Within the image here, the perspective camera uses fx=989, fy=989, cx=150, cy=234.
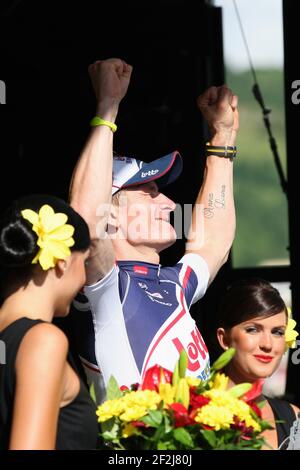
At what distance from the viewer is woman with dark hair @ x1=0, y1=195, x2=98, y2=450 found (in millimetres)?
2199

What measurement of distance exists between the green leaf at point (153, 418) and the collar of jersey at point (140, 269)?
33.1 inches

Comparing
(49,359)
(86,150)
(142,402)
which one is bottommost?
(142,402)

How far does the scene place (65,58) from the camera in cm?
492

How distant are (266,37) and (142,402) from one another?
3.38 meters

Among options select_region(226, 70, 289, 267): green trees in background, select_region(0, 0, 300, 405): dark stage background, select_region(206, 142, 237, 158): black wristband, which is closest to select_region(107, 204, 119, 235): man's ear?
select_region(206, 142, 237, 158): black wristband

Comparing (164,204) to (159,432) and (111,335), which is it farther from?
(159,432)

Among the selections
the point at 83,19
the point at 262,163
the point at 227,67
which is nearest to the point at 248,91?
the point at 227,67

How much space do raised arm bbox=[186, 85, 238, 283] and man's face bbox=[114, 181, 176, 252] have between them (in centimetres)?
24

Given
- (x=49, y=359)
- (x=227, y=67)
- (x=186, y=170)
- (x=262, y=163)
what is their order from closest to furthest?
(x=49, y=359)
(x=186, y=170)
(x=227, y=67)
(x=262, y=163)

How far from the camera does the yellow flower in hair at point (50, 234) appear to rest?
2.42m

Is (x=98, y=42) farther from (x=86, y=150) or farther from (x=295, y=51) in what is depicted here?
(x=86, y=150)

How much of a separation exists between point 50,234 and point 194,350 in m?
0.90

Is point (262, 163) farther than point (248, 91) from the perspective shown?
Yes

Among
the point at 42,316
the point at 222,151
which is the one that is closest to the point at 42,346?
the point at 42,316
